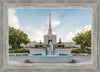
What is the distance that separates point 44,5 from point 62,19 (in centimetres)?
887

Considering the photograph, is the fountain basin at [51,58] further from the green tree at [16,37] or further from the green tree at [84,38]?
the green tree at [84,38]

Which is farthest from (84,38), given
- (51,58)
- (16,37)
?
(16,37)

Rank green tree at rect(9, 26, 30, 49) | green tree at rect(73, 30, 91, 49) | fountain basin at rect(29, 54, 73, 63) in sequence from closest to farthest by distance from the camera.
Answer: fountain basin at rect(29, 54, 73, 63), green tree at rect(9, 26, 30, 49), green tree at rect(73, 30, 91, 49)

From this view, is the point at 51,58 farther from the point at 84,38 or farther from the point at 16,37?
the point at 84,38

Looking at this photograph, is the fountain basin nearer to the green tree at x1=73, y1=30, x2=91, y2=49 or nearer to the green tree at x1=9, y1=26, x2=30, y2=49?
the green tree at x1=9, y1=26, x2=30, y2=49

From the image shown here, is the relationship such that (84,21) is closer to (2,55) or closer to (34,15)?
(34,15)

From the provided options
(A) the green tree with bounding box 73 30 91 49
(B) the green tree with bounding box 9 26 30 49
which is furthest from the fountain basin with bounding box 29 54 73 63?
(A) the green tree with bounding box 73 30 91 49

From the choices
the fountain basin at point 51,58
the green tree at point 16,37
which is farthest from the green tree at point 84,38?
the fountain basin at point 51,58

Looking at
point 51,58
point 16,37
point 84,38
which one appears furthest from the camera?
point 84,38

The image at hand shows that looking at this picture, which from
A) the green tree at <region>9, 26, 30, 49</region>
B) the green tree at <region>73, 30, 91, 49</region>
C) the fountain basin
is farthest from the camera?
the green tree at <region>73, 30, 91, 49</region>

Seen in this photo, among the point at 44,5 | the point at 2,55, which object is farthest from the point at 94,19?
the point at 2,55

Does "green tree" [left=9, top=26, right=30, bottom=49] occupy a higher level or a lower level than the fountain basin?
higher

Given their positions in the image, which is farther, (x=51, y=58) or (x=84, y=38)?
(x=84, y=38)

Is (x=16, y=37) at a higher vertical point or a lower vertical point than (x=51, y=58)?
higher
